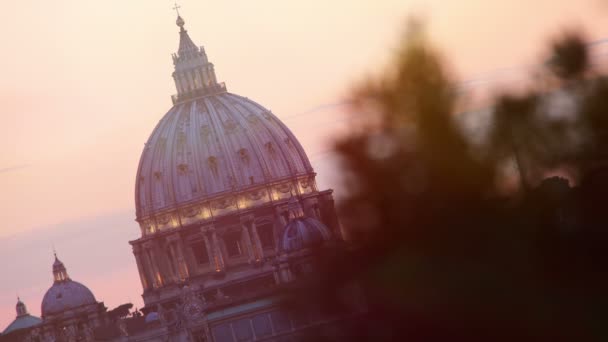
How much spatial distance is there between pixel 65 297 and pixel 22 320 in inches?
1481

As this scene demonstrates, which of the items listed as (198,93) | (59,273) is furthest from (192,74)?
(59,273)

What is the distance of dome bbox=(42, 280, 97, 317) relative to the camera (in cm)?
14475

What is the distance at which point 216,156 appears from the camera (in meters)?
136

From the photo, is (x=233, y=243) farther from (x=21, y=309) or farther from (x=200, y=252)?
(x=21, y=309)

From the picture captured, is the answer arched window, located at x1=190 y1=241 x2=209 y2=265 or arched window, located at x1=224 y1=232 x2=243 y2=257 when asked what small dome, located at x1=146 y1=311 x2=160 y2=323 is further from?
arched window, located at x1=224 y1=232 x2=243 y2=257

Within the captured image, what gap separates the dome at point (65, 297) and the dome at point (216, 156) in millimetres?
10791

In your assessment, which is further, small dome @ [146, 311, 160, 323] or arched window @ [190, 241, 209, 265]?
arched window @ [190, 241, 209, 265]

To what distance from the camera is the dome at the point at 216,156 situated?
446 feet

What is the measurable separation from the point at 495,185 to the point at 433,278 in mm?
1270

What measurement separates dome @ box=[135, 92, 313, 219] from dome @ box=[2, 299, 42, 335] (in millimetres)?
38360

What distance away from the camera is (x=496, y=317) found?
2042 cm

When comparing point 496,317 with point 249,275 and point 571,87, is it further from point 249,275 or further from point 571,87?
point 249,275

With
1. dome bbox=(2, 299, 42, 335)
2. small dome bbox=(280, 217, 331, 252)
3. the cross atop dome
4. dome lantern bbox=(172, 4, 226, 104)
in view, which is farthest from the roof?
small dome bbox=(280, 217, 331, 252)

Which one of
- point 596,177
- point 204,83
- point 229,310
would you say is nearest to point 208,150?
point 204,83
